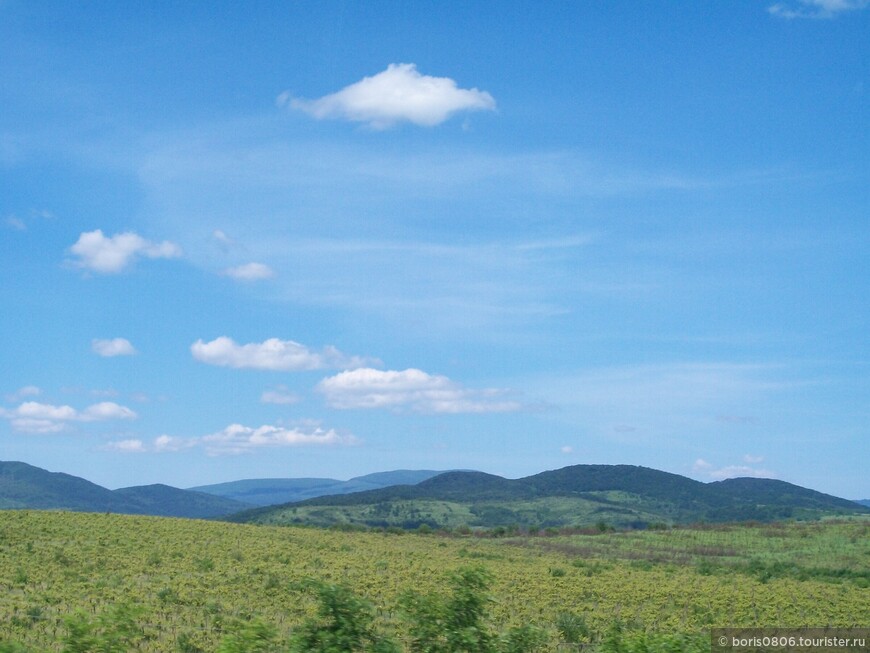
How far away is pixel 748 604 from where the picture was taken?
32938 mm

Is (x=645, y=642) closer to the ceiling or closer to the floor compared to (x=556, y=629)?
closer to the ceiling

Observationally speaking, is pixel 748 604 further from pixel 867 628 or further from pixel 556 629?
pixel 556 629

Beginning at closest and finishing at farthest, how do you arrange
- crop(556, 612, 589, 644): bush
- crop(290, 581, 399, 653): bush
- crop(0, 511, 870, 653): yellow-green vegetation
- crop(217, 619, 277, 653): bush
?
crop(217, 619, 277, 653): bush
crop(290, 581, 399, 653): bush
crop(0, 511, 870, 653): yellow-green vegetation
crop(556, 612, 589, 644): bush

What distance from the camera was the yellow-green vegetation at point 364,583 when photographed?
888 inches

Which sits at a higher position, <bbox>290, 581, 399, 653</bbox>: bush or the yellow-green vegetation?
<bbox>290, 581, 399, 653</bbox>: bush

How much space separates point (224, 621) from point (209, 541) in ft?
70.1

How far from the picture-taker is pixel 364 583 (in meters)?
35.1

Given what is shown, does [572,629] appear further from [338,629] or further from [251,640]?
[251,640]

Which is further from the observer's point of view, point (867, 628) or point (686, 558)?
point (686, 558)

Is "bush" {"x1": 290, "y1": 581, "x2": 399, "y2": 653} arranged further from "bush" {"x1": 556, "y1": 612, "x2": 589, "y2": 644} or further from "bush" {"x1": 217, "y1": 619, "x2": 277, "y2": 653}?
"bush" {"x1": 556, "y1": 612, "x2": 589, "y2": 644}

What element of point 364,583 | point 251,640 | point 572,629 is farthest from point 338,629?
point 364,583

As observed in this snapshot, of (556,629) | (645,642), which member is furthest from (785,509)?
(645,642)

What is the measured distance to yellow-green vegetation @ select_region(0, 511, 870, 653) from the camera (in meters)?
22.6

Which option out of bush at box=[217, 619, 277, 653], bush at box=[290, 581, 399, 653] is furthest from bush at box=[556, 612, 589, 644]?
bush at box=[217, 619, 277, 653]
